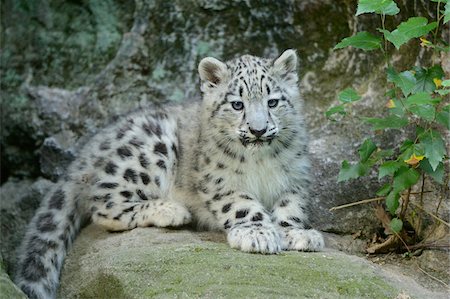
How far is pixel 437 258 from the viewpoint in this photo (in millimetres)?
5145

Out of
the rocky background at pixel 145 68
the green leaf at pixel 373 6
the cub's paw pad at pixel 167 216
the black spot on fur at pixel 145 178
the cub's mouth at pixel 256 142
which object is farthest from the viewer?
the rocky background at pixel 145 68

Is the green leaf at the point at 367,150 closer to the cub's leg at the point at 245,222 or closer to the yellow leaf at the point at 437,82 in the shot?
the yellow leaf at the point at 437,82

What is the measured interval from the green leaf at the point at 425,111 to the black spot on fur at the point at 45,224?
2.44m

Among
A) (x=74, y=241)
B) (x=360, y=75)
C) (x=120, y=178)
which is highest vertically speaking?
(x=360, y=75)

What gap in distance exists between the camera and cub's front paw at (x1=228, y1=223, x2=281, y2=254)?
4.66m

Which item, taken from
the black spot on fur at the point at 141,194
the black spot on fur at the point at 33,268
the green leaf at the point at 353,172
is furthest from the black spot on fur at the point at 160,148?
the green leaf at the point at 353,172

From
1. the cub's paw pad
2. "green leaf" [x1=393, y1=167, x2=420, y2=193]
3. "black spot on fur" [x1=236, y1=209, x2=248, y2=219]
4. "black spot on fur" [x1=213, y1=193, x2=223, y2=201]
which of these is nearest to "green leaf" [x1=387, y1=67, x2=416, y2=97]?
"green leaf" [x1=393, y1=167, x2=420, y2=193]

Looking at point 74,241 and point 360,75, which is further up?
point 360,75

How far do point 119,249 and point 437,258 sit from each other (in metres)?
1.95

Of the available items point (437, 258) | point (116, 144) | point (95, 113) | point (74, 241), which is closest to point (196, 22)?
point (95, 113)

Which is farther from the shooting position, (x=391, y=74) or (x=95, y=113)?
(x=95, y=113)

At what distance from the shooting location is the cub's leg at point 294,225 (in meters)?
4.88

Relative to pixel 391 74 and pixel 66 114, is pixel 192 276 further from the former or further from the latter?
pixel 66 114

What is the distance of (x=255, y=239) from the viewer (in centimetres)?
468
